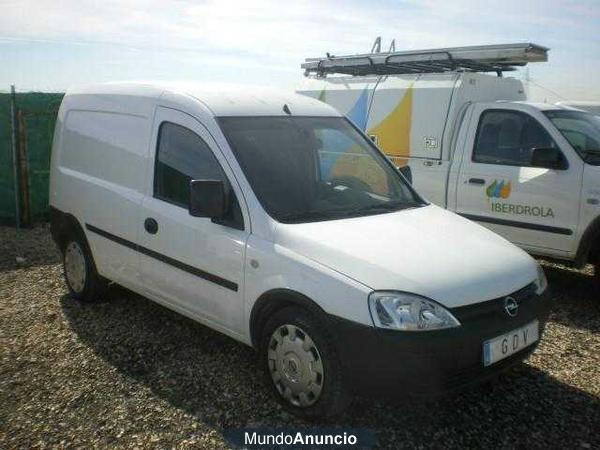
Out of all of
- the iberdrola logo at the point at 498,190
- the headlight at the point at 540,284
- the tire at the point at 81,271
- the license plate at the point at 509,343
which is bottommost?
the tire at the point at 81,271

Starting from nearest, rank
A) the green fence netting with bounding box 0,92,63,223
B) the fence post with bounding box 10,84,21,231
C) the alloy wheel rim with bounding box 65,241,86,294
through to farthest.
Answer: the alloy wheel rim with bounding box 65,241,86,294
the fence post with bounding box 10,84,21,231
the green fence netting with bounding box 0,92,63,223

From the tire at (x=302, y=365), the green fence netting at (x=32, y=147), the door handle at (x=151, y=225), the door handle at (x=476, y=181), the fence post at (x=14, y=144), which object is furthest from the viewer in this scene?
the green fence netting at (x=32, y=147)

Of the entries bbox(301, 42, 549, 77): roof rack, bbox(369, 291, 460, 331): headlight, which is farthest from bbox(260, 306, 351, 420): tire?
bbox(301, 42, 549, 77): roof rack

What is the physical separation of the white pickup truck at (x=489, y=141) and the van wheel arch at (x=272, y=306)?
1.89 meters

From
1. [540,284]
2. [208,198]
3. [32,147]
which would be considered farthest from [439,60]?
[32,147]

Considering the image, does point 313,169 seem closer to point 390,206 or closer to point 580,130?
point 390,206

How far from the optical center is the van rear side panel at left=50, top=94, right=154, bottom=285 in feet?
14.3

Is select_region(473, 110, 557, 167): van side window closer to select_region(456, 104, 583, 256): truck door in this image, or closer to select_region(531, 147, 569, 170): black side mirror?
select_region(456, 104, 583, 256): truck door

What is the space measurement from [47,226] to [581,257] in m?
7.32

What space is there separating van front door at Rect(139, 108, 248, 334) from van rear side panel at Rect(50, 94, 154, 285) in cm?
19

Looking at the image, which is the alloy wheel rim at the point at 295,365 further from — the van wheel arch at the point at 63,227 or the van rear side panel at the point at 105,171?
the van wheel arch at the point at 63,227

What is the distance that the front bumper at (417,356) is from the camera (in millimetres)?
2846

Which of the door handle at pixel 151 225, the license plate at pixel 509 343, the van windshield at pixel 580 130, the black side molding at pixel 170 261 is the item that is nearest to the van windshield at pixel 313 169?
the black side molding at pixel 170 261

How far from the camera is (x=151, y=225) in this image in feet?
13.5
